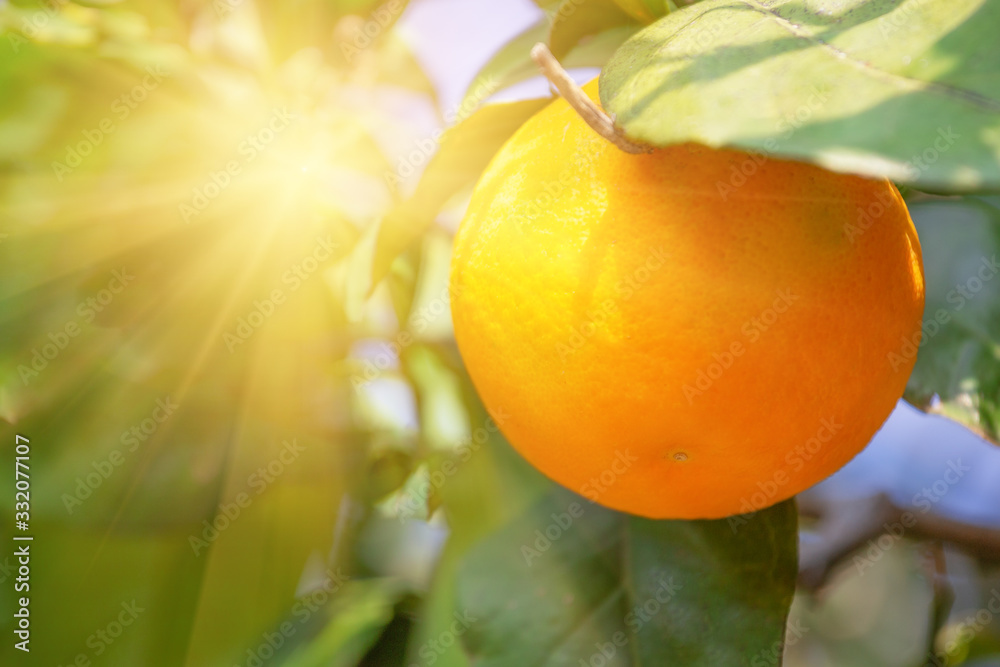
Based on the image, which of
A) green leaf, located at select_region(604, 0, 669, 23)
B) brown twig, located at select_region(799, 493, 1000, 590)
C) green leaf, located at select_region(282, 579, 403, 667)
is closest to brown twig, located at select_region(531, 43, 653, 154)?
green leaf, located at select_region(604, 0, 669, 23)

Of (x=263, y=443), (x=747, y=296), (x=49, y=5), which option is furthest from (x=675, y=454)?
(x=49, y=5)

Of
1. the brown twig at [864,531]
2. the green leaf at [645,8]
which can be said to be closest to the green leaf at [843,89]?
the green leaf at [645,8]

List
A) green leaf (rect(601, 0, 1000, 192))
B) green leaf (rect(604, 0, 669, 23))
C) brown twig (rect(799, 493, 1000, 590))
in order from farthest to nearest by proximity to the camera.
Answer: brown twig (rect(799, 493, 1000, 590))
green leaf (rect(604, 0, 669, 23))
green leaf (rect(601, 0, 1000, 192))

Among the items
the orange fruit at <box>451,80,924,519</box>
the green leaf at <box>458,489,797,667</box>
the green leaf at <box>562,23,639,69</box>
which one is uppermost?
the green leaf at <box>562,23,639,69</box>

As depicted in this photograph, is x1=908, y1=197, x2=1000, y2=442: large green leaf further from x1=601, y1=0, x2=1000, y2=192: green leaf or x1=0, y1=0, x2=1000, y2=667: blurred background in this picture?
x1=601, y1=0, x2=1000, y2=192: green leaf

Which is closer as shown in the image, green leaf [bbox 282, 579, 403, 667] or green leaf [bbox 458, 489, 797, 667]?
green leaf [bbox 458, 489, 797, 667]

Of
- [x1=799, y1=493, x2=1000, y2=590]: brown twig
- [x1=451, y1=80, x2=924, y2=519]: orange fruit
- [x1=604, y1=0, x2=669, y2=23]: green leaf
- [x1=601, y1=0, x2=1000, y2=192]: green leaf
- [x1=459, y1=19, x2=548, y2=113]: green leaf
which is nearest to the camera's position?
[x1=601, y1=0, x2=1000, y2=192]: green leaf

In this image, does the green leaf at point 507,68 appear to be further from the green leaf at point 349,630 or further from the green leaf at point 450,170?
the green leaf at point 349,630

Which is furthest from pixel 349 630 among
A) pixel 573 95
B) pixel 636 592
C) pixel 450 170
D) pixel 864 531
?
pixel 864 531
